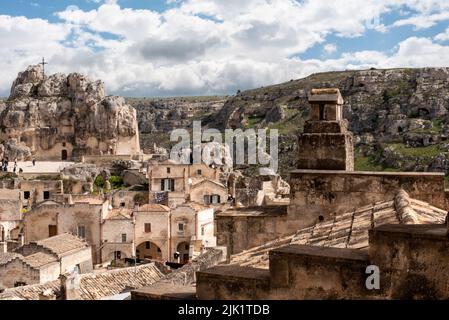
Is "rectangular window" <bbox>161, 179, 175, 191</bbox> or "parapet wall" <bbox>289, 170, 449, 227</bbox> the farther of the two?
"rectangular window" <bbox>161, 179, 175, 191</bbox>

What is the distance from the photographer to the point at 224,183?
5328 cm

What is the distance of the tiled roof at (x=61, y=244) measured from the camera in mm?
29734

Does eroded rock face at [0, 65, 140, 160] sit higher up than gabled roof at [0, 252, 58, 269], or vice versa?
eroded rock face at [0, 65, 140, 160]

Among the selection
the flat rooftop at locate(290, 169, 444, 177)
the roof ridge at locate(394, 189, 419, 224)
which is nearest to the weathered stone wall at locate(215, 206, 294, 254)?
the flat rooftop at locate(290, 169, 444, 177)

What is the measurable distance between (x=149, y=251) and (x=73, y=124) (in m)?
34.2

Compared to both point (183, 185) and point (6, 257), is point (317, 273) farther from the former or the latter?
point (183, 185)

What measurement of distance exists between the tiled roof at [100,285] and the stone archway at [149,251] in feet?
59.0

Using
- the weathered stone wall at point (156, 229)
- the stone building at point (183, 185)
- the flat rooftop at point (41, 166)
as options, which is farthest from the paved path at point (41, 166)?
the weathered stone wall at point (156, 229)

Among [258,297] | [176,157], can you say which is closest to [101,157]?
[176,157]

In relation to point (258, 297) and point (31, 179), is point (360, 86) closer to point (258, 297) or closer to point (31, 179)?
point (31, 179)

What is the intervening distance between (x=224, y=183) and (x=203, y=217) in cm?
1172

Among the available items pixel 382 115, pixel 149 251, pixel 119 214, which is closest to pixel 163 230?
pixel 149 251

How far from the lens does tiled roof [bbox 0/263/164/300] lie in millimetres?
19547

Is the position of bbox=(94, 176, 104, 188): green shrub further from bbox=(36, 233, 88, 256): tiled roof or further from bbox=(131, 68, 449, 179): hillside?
bbox=(131, 68, 449, 179): hillside
